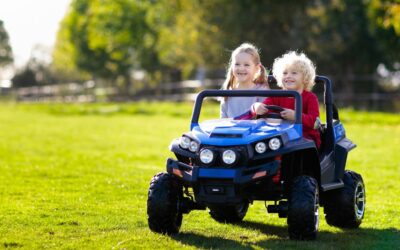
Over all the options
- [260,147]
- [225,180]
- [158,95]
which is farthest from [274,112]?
[158,95]

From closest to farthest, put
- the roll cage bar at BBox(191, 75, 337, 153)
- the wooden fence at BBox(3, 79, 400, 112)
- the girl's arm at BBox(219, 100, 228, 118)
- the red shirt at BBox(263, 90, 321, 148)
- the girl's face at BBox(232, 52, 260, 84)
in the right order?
the roll cage bar at BBox(191, 75, 337, 153)
the red shirt at BBox(263, 90, 321, 148)
the girl's face at BBox(232, 52, 260, 84)
the girl's arm at BBox(219, 100, 228, 118)
the wooden fence at BBox(3, 79, 400, 112)

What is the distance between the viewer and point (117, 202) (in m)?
9.83

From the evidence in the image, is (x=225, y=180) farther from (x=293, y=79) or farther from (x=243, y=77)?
(x=243, y=77)

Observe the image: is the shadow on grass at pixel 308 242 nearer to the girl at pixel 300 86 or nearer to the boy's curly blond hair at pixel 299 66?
the girl at pixel 300 86

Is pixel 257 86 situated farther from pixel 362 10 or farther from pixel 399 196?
pixel 362 10

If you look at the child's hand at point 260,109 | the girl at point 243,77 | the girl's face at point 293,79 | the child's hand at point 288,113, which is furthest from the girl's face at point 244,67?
the child's hand at point 288,113

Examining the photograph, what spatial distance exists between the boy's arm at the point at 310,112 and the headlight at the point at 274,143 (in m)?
0.78

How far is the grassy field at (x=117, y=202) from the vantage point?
24.0 feet

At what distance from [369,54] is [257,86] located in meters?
32.8

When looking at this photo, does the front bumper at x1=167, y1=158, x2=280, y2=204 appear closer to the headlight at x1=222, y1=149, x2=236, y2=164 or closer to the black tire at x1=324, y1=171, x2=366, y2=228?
the headlight at x1=222, y1=149, x2=236, y2=164

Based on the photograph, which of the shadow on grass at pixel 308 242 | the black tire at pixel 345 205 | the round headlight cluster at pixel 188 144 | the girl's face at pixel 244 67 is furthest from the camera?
the girl's face at pixel 244 67

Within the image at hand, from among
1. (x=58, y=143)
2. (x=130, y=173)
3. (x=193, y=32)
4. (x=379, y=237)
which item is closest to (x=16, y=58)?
(x=193, y=32)

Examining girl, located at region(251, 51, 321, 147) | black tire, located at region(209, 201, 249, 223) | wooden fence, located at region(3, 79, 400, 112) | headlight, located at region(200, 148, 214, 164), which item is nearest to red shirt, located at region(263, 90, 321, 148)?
girl, located at region(251, 51, 321, 147)

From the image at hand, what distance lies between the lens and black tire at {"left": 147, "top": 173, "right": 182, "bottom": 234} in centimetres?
732
